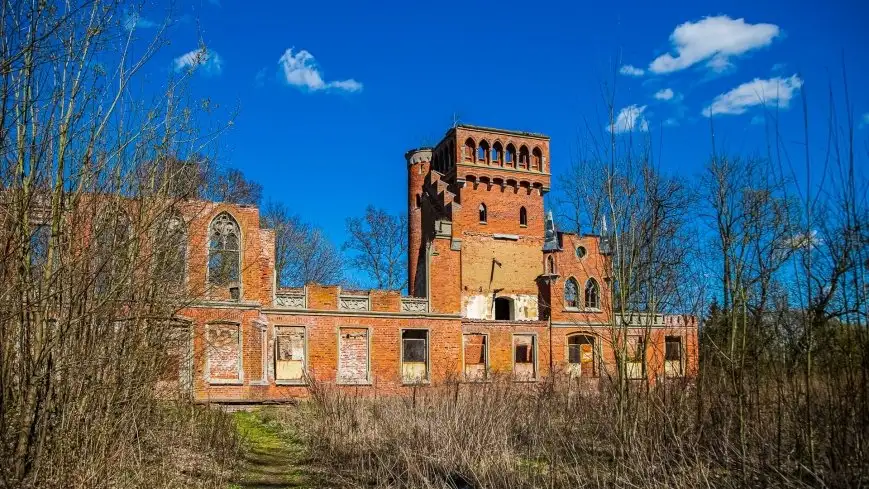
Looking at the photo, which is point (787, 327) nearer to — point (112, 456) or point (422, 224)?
point (112, 456)

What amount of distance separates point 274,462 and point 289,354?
14.6m

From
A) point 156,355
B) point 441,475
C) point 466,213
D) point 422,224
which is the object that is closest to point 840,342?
point 441,475

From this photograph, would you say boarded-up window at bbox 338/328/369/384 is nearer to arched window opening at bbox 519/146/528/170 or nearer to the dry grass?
the dry grass

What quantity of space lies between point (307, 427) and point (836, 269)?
10946mm

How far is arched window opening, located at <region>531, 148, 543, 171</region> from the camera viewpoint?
34594mm

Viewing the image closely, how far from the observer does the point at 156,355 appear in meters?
8.67

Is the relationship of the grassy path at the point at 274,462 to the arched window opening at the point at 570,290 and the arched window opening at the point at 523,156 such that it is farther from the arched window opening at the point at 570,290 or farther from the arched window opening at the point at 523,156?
the arched window opening at the point at 523,156

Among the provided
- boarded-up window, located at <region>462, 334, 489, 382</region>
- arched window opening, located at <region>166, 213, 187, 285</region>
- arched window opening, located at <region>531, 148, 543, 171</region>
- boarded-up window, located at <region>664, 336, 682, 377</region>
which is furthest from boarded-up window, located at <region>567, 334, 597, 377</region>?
arched window opening, located at <region>166, 213, 187, 285</region>

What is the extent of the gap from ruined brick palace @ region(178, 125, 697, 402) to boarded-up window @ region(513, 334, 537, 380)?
6cm

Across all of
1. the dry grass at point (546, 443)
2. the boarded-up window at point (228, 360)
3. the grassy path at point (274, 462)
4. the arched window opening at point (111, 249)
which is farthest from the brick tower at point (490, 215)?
the arched window opening at point (111, 249)

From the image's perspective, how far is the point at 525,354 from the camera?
1206 inches

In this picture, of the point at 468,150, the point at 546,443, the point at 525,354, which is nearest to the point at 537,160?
the point at 468,150

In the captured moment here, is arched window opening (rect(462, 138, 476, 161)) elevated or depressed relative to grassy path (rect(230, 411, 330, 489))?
elevated

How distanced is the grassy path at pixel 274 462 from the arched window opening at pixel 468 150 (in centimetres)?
1901
